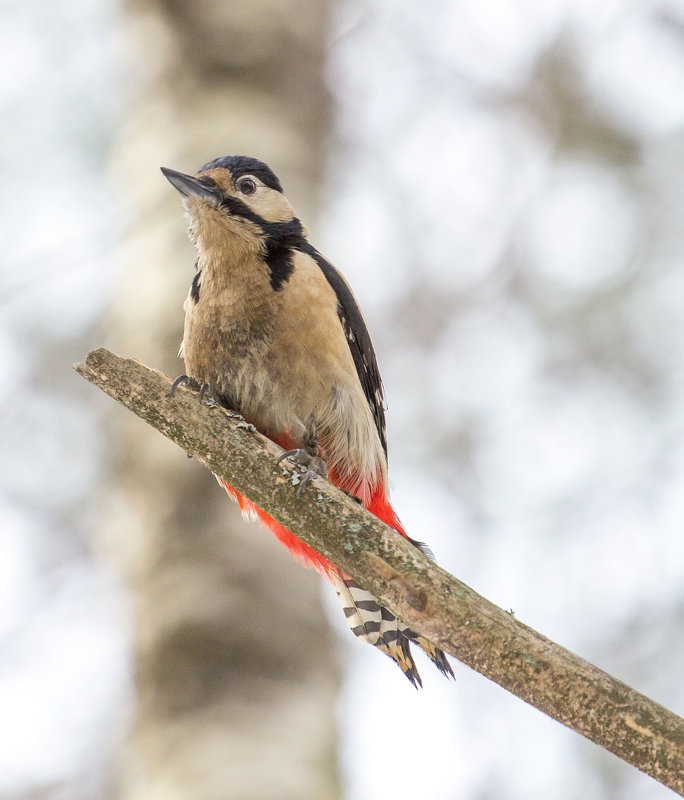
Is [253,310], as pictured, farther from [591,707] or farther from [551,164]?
[551,164]

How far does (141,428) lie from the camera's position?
4.61 m

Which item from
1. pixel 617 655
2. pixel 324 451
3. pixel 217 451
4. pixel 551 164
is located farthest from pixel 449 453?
pixel 217 451

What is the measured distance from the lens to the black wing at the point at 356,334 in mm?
3600

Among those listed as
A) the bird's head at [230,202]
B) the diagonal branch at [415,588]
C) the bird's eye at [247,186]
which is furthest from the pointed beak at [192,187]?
the diagonal branch at [415,588]

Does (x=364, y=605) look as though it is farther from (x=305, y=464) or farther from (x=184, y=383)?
(x=184, y=383)

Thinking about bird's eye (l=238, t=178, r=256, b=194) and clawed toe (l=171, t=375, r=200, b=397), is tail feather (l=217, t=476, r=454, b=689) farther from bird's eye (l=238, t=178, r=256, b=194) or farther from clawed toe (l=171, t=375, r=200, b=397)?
bird's eye (l=238, t=178, r=256, b=194)

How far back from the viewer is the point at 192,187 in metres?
3.40

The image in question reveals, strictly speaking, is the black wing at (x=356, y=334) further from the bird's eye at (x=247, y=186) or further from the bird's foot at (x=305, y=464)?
the bird's foot at (x=305, y=464)

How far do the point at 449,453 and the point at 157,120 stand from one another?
3.32 metres

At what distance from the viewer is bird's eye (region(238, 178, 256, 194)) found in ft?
11.7

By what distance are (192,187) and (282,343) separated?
0.68m

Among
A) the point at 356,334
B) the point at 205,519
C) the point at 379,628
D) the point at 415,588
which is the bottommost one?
the point at 415,588

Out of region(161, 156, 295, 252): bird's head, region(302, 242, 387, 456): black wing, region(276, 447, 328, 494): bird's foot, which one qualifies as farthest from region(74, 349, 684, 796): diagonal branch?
region(302, 242, 387, 456): black wing

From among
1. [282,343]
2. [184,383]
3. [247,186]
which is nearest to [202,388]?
[184,383]
